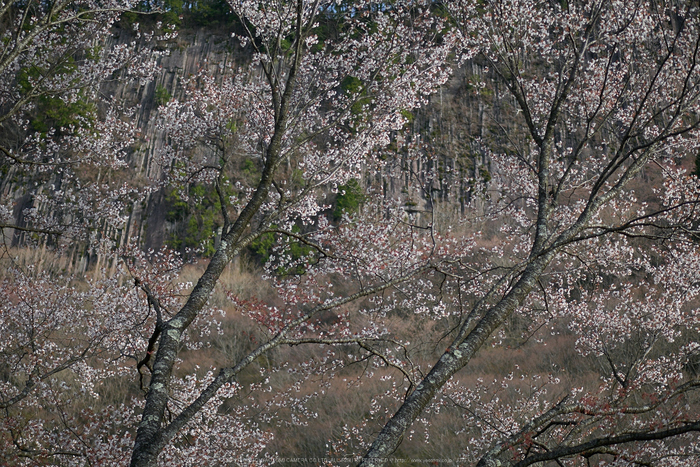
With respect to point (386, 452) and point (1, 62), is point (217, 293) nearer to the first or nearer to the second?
point (1, 62)

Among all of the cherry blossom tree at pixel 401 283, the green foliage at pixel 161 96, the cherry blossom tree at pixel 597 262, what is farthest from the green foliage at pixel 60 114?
the cherry blossom tree at pixel 597 262

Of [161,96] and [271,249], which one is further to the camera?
[161,96]

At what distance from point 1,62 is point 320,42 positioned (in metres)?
26.3

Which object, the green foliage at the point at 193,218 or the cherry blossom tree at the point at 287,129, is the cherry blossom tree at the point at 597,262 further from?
the green foliage at the point at 193,218

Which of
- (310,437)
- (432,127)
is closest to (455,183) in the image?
(432,127)

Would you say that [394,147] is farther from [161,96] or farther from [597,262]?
[597,262]

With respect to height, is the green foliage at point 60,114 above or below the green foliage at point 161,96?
below

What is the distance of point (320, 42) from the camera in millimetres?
29000

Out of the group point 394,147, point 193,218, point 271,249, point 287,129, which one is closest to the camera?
point 287,129

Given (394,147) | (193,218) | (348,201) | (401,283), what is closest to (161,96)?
(193,218)

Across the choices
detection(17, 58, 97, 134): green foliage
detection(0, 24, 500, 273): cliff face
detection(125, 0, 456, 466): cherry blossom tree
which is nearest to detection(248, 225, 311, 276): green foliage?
detection(125, 0, 456, 466): cherry blossom tree

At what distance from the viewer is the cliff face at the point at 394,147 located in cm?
2597

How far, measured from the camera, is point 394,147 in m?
27.6

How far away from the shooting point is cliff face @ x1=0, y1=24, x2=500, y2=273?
1022 inches
